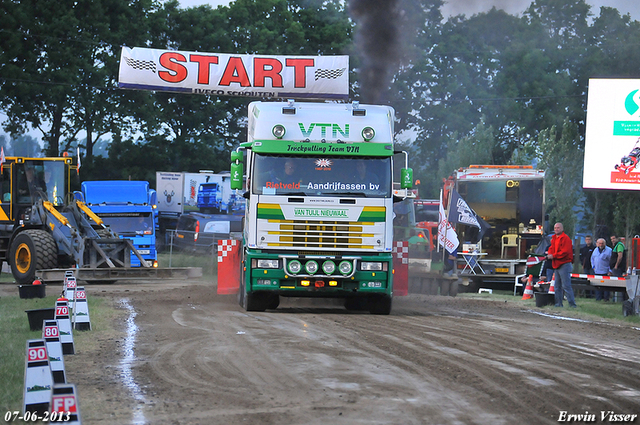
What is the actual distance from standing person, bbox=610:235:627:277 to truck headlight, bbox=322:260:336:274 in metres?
9.80

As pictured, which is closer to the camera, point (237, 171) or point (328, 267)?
point (328, 267)

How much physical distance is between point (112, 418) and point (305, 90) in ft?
81.3

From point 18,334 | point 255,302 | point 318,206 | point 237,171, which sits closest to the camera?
point 18,334

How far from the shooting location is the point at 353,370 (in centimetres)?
880

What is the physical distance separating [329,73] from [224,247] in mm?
14460

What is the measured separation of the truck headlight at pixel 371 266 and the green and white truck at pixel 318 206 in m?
0.02

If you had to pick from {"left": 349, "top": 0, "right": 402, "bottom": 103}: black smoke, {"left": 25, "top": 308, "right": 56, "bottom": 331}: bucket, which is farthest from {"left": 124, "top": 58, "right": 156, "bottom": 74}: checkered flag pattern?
{"left": 25, "top": 308, "right": 56, "bottom": 331}: bucket

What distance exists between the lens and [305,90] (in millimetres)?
30734

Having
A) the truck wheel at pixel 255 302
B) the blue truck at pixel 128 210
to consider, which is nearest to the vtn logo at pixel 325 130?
the truck wheel at pixel 255 302

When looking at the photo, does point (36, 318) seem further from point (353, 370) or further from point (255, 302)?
point (353, 370)

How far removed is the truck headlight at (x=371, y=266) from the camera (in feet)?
46.5

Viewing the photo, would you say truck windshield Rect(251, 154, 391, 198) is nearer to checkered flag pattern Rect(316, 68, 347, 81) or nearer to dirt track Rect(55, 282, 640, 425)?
dirt track Rect(55, 282, 640, 425)

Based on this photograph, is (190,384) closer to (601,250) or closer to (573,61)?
(601,250)

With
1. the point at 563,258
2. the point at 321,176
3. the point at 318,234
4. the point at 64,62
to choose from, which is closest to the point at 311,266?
the point at 318,234
